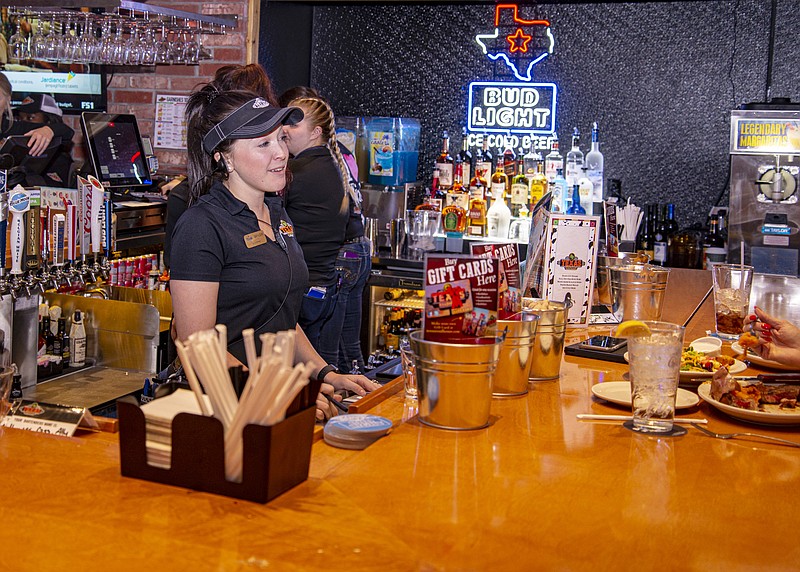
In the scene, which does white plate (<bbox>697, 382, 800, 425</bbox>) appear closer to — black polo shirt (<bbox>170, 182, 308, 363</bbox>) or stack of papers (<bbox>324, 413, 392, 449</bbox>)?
stack of papers (<bbox>324, 413, 392, 449</bbox>)

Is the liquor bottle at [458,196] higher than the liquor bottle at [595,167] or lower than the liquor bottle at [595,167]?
lower

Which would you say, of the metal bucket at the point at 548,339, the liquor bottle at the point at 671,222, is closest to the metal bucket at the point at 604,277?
the metal bucket at the point at 548,339

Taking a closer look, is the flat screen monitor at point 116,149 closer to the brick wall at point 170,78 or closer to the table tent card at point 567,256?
the brick wall at point 170,78

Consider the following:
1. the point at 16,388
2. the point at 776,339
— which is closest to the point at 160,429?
the point at 776,339

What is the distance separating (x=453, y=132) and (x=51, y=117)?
2.68 meters

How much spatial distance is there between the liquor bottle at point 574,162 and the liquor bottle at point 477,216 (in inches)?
22.3

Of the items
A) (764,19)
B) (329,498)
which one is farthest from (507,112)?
(329,498)

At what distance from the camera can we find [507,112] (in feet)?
20.4

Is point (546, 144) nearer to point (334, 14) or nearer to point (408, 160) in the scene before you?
point (408, 160)

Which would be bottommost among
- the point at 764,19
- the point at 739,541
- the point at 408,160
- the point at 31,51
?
the point at 739,541

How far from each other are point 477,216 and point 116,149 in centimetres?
226

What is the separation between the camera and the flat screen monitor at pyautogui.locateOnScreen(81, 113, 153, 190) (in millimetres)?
5359

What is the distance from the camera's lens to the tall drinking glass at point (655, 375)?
173 cm

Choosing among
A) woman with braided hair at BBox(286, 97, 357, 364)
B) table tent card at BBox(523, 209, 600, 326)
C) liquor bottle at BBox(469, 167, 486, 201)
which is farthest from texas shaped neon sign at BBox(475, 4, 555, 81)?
table tent card at BBox(523, 209, 600, 326)
